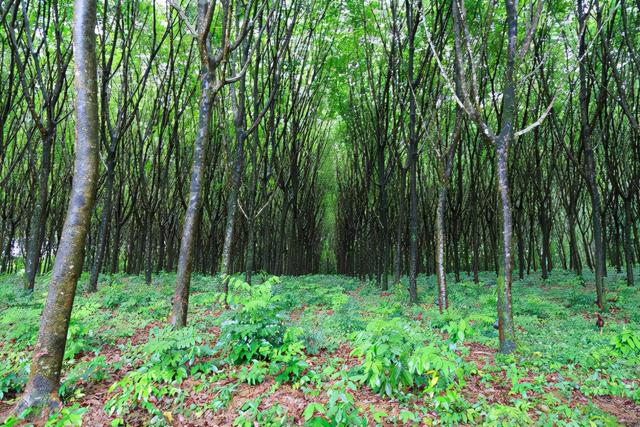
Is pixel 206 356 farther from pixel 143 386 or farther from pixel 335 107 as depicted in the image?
pixel 335 107

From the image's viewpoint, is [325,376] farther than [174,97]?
No

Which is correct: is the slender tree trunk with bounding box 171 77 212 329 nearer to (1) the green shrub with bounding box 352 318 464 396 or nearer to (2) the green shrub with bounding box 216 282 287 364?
(2) the green shrub with bounding box 216 282 287 364

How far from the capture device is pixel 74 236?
9.41ft

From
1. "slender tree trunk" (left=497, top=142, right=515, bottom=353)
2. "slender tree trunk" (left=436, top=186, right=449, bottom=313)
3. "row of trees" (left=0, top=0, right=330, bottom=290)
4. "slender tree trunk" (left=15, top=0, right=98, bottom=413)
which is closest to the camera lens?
"slender tree trunk" (left=15, top=0, right=98, bottom=413)

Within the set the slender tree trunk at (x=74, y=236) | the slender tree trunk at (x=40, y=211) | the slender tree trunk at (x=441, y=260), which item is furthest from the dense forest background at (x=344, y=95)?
the slender tree trunk at (x=74, y=236)

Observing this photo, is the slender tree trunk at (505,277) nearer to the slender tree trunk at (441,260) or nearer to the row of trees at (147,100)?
the slender tree trunk at (441,260)

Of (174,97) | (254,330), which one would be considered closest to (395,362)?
(254,330)

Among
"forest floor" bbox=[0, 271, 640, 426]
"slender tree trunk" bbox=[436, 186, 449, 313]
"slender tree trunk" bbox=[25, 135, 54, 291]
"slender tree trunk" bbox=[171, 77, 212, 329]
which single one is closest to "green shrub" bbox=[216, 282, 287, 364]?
"forest floor" bbox=[0, 271, 640, 426]

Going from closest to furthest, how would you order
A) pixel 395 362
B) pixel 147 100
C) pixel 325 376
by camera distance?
pixel 395 362 → pixel 325 376 → pixel 147 100

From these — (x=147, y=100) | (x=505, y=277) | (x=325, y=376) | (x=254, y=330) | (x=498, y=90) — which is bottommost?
(x=325, y=376)

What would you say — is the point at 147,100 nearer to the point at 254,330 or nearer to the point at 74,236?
the point at 74,236

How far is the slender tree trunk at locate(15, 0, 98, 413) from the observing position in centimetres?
280

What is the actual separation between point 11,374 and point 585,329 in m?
7.06

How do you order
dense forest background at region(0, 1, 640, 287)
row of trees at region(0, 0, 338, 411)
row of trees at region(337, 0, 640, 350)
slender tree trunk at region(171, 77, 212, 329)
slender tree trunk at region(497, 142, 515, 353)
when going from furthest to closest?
dense forest background at region(0, 1, 640, 287), slender tree trunk at region(171, 77, 212, 329), row of trees at region(337, 0, 640, 350), slender tree trunk at region(497, 142, 515, 353), row of trees at region(0, 0, 338, 411)
